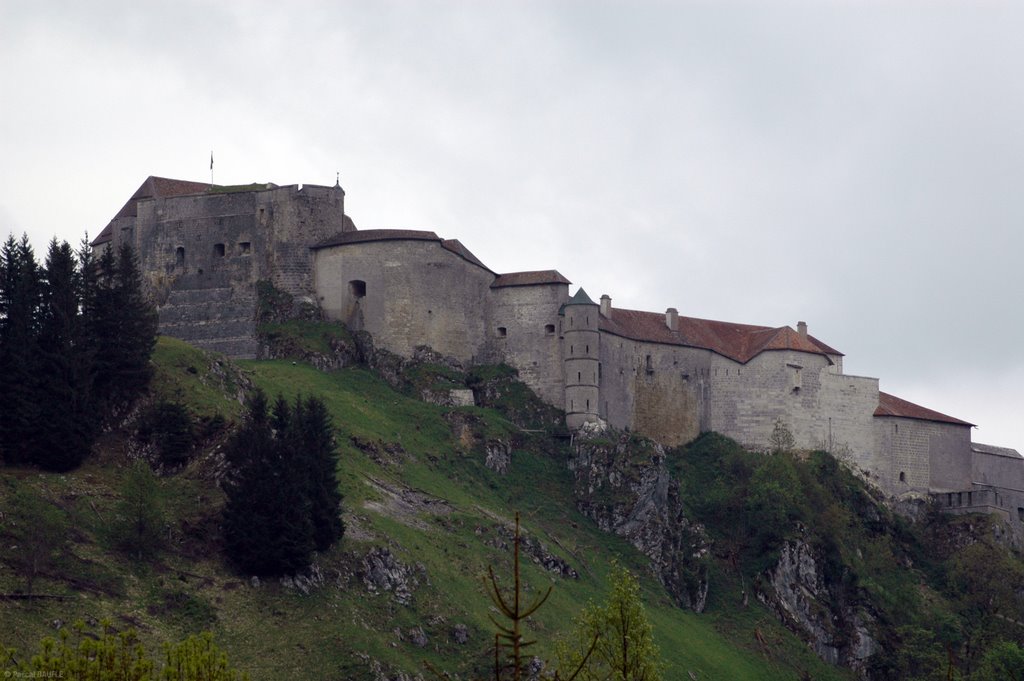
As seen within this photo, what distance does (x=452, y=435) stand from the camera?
8631 centimetres

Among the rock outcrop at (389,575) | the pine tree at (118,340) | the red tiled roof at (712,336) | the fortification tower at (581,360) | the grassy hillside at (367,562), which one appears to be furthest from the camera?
the red tiled roof at (712,336)

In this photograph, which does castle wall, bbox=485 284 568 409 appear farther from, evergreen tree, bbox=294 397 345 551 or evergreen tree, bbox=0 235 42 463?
evergreen tree, bbox=0 235 42 463

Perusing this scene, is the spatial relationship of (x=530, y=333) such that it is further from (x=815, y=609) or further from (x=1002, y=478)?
(x=1002, y=478)

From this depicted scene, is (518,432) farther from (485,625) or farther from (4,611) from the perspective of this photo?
(4,611)

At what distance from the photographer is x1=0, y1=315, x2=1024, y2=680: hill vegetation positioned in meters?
58.7

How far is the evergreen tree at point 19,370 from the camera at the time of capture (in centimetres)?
6253

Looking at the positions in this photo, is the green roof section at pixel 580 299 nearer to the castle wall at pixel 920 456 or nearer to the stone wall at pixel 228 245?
the stone wall at pixel 228 245

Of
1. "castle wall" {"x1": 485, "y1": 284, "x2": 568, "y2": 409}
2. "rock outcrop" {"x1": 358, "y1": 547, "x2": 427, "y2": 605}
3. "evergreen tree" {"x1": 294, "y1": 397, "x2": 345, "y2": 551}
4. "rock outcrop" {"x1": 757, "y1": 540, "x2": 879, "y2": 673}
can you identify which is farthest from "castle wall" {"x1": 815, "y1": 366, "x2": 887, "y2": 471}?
"evergreen tree" {"x1": 294, "y1": 397, "x2": 345, "y2": 551}

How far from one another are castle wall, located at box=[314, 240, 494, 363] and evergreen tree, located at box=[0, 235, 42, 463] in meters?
27.4

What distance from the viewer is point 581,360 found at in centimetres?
9100

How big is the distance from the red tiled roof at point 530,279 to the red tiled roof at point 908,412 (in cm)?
2200

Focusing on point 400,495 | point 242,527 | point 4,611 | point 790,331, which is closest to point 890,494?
point 790,331

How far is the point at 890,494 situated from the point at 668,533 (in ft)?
63.8

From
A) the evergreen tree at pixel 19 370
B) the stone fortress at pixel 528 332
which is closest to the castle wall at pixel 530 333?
the stone fortress at pixel 528 332
